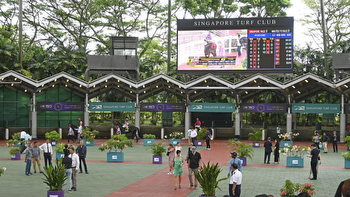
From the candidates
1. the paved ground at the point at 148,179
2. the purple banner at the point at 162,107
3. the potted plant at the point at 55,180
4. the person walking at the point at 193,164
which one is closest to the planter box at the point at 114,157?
the paved ground at the point at 148,179

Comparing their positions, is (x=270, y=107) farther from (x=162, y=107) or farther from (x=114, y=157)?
(x=114, y=157)

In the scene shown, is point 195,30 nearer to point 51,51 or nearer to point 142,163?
point 142,163

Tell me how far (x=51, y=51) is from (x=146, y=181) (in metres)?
35.7

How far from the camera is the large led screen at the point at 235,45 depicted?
3462 centimetres

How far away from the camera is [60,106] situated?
37.3 m

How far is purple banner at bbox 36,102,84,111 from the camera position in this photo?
37188 mm

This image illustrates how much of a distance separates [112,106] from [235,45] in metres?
11.4

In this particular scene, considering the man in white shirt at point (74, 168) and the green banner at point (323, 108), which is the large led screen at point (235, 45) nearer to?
the green banner at point (323, 108)

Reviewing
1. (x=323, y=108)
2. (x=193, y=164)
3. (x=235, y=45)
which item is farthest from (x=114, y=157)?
(x=323, y=108)

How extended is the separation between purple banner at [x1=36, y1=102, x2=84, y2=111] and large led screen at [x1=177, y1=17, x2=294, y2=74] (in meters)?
9.32

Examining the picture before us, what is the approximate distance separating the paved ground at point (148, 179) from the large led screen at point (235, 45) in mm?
11821

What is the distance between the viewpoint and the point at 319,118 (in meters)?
38.8

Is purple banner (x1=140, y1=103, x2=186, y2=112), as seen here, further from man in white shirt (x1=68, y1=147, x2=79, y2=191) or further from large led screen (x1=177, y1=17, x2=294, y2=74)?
man in white shirt (x1=68, y1=147, x2=79, y2=191)

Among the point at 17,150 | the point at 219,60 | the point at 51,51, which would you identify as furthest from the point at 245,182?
the point at 51,51
